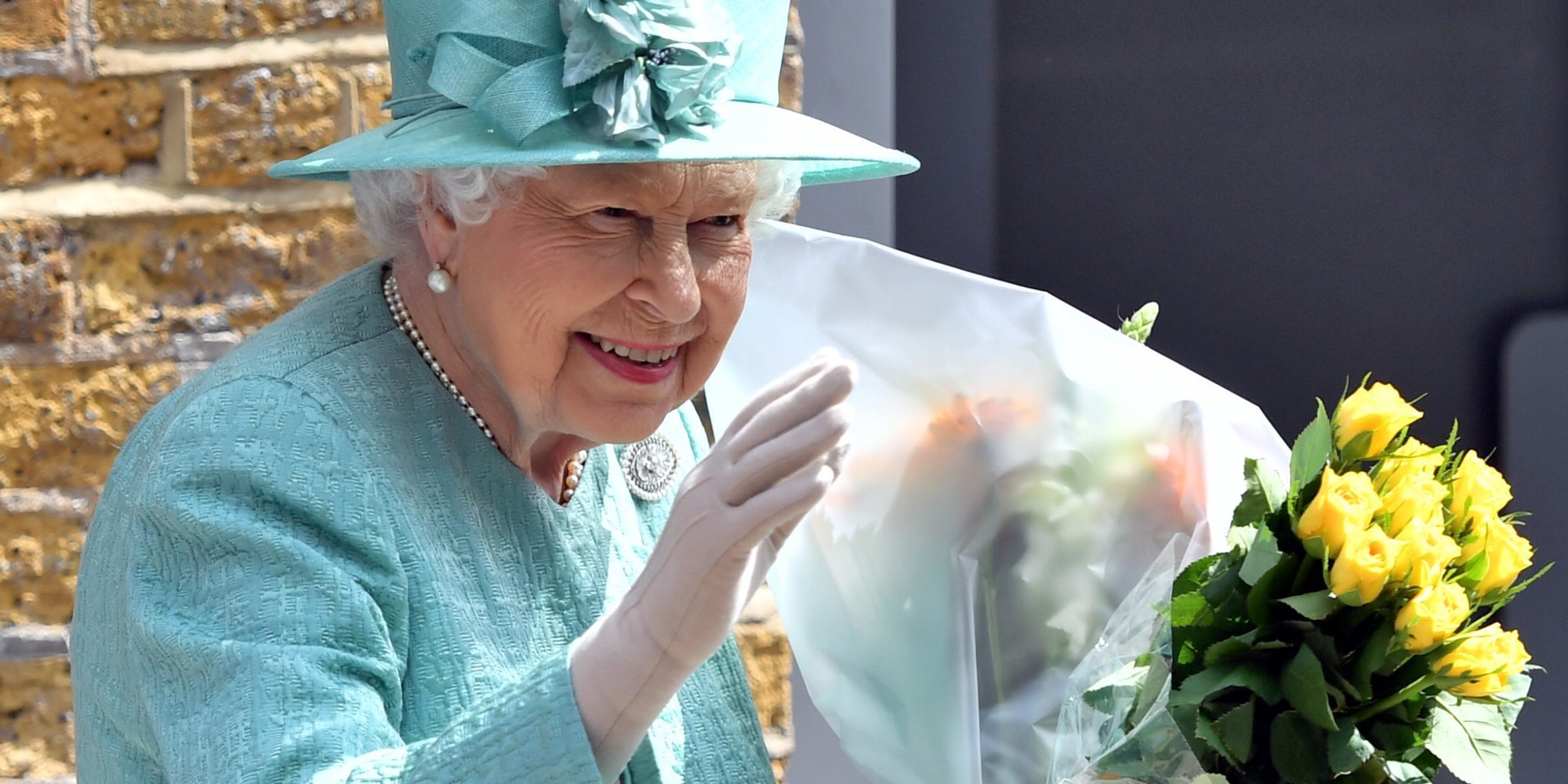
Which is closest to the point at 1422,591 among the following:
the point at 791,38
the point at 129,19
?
the point at 791,38

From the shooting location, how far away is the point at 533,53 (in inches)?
46.5

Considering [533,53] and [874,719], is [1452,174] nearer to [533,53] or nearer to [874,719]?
[874,719]

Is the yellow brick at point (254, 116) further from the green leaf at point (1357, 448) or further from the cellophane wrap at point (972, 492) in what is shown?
the green leaf at point (1357, 448)

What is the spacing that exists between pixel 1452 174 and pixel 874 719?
1219 mm

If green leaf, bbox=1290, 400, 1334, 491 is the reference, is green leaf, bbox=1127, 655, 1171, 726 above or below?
below

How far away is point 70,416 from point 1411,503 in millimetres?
1487

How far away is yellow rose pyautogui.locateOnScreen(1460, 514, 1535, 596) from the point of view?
110 centimetres

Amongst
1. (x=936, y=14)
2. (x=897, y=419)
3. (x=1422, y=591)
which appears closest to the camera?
(x=1422, y=591)

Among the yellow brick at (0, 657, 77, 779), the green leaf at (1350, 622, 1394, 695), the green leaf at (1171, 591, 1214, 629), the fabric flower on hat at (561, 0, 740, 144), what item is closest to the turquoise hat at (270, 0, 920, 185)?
the fabric flower on hat at (561, 0, 740, 144)

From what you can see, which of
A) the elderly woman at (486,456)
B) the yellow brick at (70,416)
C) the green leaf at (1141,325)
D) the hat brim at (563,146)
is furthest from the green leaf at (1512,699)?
the yellow brick at (70,416)

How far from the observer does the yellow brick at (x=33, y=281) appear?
180 cm

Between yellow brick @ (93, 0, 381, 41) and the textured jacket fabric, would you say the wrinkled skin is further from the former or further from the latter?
yellow brick @ (93, 0, 381, 41)

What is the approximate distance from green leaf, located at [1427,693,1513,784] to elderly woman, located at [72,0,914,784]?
18.8 inches

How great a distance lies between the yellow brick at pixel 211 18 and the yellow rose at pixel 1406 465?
1287 mm
